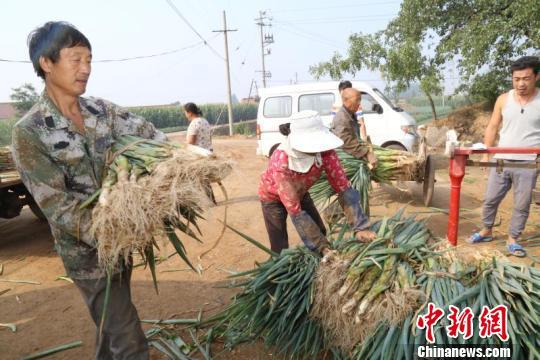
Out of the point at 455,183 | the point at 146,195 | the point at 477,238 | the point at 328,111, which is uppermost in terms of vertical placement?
the point at 328,111

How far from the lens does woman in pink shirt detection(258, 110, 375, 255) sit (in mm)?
2131

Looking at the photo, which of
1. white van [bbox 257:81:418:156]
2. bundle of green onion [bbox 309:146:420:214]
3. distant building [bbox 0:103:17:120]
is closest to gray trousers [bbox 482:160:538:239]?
bundle of green onion [bbox 309:146:420:214]

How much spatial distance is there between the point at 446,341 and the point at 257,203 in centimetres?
438

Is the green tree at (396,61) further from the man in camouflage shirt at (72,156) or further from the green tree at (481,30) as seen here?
the man in camouflage shirt at (72,156)

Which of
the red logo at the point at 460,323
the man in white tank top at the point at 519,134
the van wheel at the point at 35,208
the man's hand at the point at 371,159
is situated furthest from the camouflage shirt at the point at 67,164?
the van wheel at the point at 35,208

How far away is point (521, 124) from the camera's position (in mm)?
3348

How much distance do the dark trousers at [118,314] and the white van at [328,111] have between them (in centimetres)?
532

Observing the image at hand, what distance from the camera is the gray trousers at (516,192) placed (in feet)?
11.0

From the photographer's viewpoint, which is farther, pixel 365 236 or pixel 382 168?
pixel 382 168

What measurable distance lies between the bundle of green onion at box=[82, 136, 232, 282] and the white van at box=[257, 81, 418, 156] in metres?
5.29

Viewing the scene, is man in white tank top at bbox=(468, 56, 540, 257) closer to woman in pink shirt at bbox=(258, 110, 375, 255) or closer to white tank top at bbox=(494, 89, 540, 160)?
white tank top at bbox=(494, 89, 540, 160)

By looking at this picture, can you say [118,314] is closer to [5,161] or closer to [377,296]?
[377,296]

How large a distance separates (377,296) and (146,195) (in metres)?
1.20

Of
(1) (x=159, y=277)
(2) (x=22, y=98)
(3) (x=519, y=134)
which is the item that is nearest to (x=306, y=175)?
(1) (x=159, y=277)
